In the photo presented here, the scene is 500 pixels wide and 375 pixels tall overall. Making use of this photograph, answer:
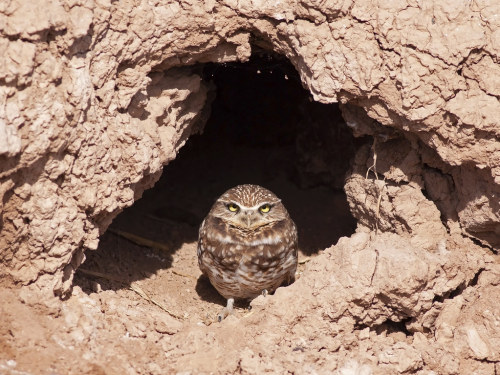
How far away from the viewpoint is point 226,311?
4715 mm

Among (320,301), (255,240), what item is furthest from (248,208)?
(320,301)

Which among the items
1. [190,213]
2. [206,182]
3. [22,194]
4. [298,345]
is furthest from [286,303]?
[206,182]

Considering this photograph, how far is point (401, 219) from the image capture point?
4.49 metres

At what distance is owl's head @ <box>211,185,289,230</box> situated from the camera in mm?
4648

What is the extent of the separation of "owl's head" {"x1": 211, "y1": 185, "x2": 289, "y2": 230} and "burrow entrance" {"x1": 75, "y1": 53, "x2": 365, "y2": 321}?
0.71m

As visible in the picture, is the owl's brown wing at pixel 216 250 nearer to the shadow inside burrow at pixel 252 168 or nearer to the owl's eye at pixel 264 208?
the owl's eye at pixel 264 208

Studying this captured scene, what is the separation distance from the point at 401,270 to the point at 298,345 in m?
0.75

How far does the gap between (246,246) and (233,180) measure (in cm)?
225

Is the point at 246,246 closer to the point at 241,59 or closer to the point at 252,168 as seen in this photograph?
the point at 241,59

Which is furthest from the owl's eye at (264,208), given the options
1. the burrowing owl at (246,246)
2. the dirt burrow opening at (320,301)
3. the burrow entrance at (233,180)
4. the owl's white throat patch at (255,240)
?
the burrow entrance at (233,180)

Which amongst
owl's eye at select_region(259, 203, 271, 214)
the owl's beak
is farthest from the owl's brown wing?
owl's eye at select_region(259, 203, 271, 214)

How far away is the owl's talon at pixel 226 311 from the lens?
4641 mm

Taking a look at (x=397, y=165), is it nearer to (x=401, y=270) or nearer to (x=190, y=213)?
(x=401, y=270)

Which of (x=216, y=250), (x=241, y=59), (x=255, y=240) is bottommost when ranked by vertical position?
(x=216, y=250)
